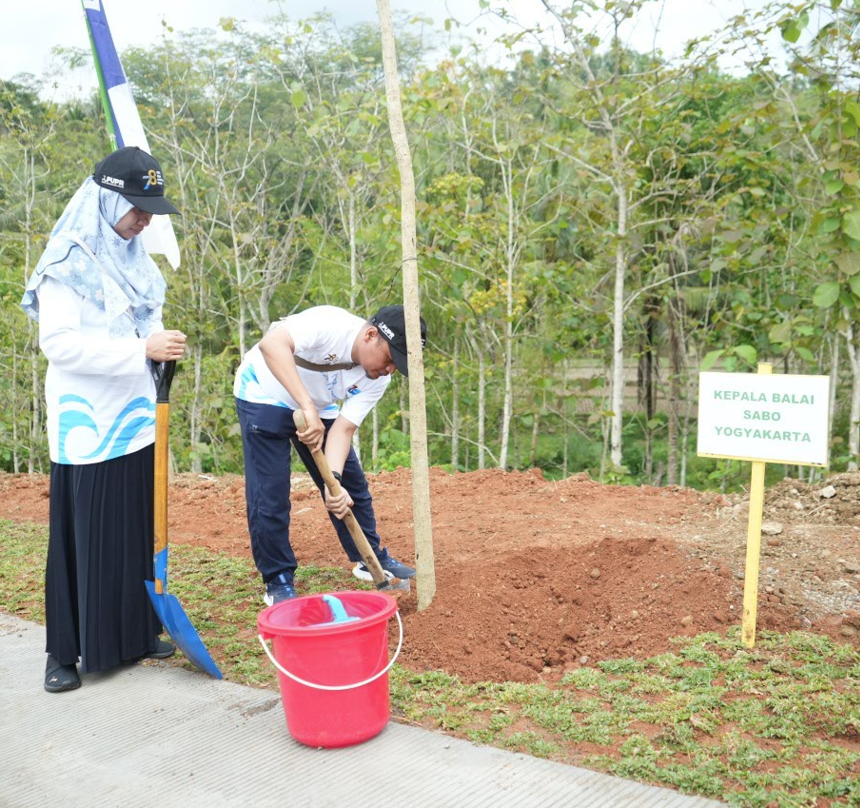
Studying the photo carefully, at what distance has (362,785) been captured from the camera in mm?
2408

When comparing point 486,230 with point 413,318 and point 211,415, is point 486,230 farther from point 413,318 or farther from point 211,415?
point 413,318

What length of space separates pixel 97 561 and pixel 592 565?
222 cm

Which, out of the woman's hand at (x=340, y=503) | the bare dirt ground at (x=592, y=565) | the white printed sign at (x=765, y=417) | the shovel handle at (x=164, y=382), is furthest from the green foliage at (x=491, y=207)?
the shovel handle at (x=164, y=382)

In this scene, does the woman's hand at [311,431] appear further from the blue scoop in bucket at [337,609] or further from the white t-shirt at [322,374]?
the blue scoop in bucket at [337,609]

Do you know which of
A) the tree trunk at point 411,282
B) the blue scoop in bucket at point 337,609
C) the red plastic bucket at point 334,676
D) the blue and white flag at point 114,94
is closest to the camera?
the red plastic bucket at point 334,676

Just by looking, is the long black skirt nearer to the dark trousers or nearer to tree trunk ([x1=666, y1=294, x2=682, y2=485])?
the dark trousers

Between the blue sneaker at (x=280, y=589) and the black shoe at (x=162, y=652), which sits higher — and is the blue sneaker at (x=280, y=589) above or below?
above

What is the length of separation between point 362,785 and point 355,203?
8.77 metres

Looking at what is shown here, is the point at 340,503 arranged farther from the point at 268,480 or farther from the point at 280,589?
the point at 280,589

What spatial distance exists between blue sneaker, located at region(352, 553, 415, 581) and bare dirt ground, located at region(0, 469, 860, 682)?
0.17 m

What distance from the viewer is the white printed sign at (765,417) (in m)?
3.07

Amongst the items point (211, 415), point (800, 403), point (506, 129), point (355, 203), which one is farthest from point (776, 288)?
point (800, 403)

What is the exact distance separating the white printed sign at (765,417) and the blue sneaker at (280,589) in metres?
1.93

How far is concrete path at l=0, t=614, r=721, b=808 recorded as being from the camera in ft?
7.64
